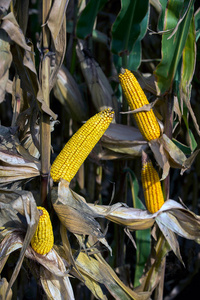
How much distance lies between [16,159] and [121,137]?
0.52 metres

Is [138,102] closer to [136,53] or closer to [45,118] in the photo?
[45,118]

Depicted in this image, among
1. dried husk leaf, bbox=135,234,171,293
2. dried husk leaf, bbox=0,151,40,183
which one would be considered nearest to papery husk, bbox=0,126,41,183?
dried husk leaf, bbox=0,151,40,183

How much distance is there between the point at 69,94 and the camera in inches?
66.0

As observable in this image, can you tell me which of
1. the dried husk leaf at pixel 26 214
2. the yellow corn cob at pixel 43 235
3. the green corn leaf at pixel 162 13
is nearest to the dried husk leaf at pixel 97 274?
the yellow corn cob at pixel 43 235

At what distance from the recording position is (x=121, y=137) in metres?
1.47

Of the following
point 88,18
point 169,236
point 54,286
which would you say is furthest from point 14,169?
point 88,18

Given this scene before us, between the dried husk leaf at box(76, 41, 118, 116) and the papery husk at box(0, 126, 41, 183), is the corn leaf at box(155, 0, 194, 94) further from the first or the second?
the papery husk at box(0, 126, 41, 183)

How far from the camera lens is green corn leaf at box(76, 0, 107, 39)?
1.60 m

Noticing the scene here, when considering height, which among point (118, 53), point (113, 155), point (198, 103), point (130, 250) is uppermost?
point (118, 53)

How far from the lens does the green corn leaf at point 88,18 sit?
1.60m

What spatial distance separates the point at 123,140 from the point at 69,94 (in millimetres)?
405

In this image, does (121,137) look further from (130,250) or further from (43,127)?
(130,250)

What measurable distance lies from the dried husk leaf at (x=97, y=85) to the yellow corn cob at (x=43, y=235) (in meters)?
0.77

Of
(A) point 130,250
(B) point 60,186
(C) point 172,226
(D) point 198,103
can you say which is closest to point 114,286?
(C) point 172,226
